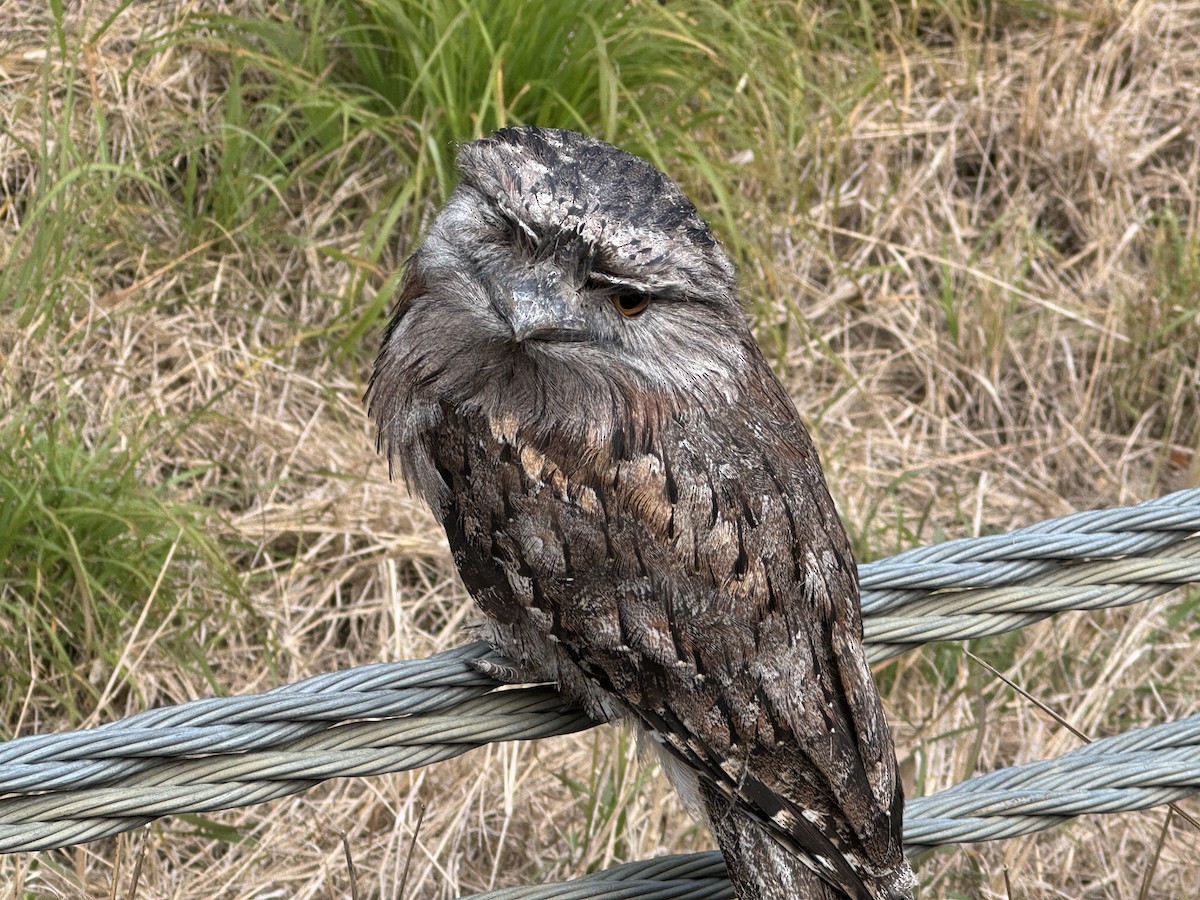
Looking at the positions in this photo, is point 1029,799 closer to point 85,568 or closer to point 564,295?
point 564,295

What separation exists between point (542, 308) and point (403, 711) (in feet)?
2.11

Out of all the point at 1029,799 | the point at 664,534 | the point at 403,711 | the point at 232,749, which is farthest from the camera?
the point at 664,534

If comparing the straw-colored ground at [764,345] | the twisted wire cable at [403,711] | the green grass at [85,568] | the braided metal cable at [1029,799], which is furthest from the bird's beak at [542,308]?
the green grass at [85,568]

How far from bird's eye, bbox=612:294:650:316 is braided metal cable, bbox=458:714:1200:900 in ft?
2.87

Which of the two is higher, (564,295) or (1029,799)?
(564,295)

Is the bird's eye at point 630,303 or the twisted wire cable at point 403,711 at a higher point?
the bird's eye at point 630,303

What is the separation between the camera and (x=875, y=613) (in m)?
2.06

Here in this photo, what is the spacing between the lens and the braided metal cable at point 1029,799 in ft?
6.54

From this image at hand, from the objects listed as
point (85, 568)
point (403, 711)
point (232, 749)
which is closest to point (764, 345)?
point (85, 568)

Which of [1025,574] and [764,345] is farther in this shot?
[764,345]

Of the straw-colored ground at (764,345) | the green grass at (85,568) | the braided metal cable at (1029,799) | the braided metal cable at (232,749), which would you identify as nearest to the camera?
the braided metal cable at (232,749)

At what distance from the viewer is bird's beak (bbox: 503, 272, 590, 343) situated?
6.57 ft

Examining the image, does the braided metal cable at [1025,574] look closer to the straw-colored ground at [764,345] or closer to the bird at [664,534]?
the bird at [664,534]

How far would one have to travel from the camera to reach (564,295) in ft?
6.66
